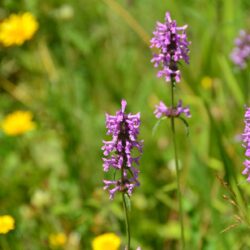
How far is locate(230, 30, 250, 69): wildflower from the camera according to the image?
258cm

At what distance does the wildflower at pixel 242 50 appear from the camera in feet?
8.48

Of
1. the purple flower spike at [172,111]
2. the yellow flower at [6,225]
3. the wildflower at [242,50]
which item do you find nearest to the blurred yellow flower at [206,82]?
the wildflower at [242,50]

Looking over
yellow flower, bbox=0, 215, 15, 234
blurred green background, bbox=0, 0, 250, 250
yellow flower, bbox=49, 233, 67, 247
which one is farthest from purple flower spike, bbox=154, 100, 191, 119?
yellow flower, bbox=49, 233, 67, 247

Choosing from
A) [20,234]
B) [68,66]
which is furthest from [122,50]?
[20,234]

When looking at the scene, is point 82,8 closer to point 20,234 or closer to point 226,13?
point 226,13

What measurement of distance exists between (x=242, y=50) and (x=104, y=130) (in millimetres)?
806

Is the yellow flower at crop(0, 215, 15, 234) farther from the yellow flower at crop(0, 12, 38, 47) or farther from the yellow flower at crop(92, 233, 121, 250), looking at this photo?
the yellow flower at crop(0, 12, 38, 47)

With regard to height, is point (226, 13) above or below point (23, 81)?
below

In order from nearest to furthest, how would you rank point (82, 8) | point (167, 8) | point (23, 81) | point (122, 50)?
point (167, 8), point (122, 50), point (82, 8), point (23, 81)

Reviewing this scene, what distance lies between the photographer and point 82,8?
3.82 meters

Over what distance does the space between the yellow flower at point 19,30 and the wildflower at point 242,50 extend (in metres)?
1.20

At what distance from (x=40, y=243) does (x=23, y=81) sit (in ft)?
5.87

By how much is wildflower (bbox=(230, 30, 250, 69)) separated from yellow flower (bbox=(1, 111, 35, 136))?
1114 millimetres

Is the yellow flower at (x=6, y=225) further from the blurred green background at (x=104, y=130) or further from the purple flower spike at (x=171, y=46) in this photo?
the purple flower spike at (x=171, y=46)
